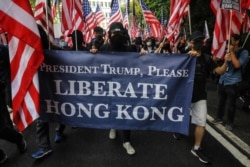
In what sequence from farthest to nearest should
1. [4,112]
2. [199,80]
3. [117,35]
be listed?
[117,35] < [199,80] < [4,112]

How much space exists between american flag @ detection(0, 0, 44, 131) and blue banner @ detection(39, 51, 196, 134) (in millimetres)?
485

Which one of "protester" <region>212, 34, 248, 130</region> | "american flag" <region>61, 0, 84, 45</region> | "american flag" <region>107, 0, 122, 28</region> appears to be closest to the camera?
"protester" <region>212, 34, 248, 130</region>

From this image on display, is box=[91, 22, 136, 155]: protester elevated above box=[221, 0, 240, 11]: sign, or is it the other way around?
box=[221, 0, 240, 11]: sign

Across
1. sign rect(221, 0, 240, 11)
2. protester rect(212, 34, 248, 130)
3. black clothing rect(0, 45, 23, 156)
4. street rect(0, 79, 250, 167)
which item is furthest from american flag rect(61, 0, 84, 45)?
protester rect(212, 34, 248, 130)

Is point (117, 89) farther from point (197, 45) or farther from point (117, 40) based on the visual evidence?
point (197, 45)

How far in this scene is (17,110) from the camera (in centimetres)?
444

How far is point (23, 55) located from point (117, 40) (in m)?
1.53

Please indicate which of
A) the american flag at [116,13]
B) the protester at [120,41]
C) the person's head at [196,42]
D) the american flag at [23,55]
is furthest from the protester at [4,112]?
the american flag at [116,13]

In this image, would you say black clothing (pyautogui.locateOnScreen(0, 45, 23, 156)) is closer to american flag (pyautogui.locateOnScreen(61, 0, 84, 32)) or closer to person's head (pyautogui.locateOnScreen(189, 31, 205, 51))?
american flag (pyautogui.locateOnScreen(61, 0, 84, 32))

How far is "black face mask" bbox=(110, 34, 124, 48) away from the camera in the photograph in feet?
17.4

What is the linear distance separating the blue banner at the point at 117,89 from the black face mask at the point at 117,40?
52cm

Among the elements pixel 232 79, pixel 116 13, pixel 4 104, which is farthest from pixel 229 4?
pixel 116 13

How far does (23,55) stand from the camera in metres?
4.33

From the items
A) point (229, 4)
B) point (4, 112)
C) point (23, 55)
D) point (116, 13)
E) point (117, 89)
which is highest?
point (229, 4)
